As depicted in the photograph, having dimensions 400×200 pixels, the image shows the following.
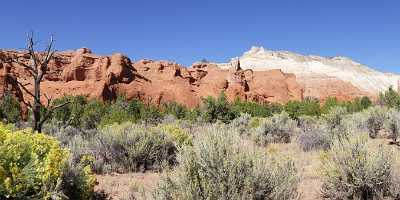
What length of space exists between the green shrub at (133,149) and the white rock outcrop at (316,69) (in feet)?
376

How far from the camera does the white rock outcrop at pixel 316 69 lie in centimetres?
12950

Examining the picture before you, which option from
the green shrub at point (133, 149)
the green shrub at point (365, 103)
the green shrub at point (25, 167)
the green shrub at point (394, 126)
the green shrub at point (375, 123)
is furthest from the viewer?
the green shrub at point (365, 103)

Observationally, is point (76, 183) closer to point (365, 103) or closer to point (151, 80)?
point (365, 103)

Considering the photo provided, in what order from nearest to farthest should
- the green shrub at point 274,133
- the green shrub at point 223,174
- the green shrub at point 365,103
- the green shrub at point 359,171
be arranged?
the green shrub at point 223,174 → the green shrub at point 359,171 → the green shrub at point 274,133 → the green shrub at point 365,103

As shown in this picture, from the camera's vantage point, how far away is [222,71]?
11906cm

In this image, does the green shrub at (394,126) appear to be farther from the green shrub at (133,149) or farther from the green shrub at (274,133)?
the green shrub at (133,149)

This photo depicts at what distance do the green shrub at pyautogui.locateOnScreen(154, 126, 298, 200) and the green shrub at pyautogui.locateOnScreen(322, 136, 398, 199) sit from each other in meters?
2.01

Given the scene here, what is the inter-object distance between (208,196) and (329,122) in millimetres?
22358

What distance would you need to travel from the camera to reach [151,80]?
113 meters

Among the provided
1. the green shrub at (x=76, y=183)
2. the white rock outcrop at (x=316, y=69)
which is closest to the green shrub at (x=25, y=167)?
the green shrub at (x=76, y=183)

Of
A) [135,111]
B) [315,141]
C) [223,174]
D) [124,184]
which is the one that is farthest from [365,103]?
[223,174]

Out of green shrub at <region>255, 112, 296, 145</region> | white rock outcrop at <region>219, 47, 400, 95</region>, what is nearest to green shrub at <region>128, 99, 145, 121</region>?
green shrub at <region>255, 112, 296, 145</region>

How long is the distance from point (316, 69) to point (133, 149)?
128 metres

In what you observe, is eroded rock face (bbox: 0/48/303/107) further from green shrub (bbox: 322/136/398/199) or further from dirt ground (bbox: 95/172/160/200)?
green shrub (bbox: 322/136/398/199)
